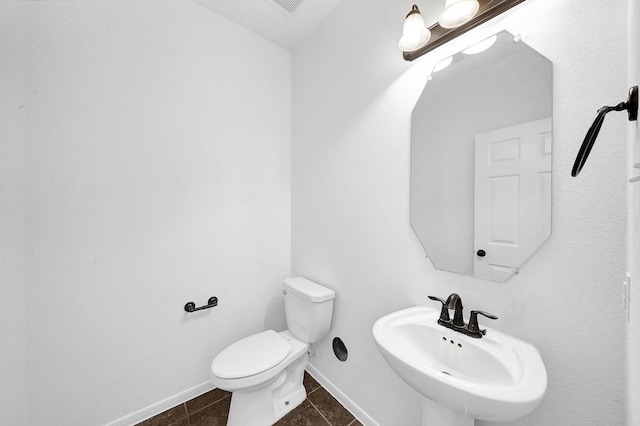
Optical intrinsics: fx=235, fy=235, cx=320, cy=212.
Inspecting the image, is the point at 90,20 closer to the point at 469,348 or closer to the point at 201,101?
the point at 201,101

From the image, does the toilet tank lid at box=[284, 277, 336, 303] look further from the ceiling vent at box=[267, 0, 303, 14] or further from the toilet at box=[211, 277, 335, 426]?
the ceiling vent at box=[267, 0, 303, 14]

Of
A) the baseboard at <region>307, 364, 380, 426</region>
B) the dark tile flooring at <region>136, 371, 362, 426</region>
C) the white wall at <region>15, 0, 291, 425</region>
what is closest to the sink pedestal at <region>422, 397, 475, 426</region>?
the baseboard at <region>307, 364, 380, 426</region>

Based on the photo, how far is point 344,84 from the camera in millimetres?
1456

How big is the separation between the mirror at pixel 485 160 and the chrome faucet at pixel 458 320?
0.13 meters

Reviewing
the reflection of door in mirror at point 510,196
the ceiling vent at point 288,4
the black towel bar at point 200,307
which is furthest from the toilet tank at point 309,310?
the ceiling vent at point 288,4

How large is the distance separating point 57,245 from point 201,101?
42.9 inches

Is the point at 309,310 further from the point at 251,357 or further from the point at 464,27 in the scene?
the point at 464,27

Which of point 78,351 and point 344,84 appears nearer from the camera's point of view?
point 78,351

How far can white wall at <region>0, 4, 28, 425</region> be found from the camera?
1032 mm

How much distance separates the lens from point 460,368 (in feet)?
2.79

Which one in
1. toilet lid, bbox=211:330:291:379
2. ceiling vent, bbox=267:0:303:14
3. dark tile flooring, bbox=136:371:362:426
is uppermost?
ceiling vent, bbox=267:0:303:14

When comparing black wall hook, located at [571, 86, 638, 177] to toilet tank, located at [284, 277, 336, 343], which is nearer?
black wall hook, located at [571, 86, 638, 177]

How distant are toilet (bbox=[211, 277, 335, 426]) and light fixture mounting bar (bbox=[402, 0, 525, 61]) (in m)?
1.35

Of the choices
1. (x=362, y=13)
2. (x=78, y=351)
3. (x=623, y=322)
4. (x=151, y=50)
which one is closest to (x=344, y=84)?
(x=362, y=13)
